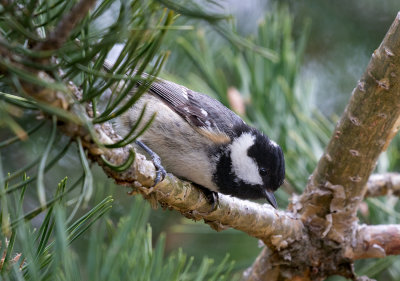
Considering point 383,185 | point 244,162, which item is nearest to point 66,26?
point 244,162

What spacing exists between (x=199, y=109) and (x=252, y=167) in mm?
299

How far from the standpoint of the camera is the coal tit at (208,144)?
5.32 feet

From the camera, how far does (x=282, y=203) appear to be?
2029 millimetres

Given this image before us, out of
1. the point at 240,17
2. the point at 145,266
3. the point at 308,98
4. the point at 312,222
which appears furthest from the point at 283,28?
the point at 145,266

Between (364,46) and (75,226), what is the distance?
78.6 inches

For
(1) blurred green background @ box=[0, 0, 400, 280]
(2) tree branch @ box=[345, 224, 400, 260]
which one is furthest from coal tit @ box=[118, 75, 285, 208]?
(2) tree branch @ box=[345, 224, 400, 260]

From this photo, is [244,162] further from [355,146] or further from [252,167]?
[355,146]

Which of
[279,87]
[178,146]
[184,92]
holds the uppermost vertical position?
[279,87]

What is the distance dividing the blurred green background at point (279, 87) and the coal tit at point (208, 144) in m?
0.15

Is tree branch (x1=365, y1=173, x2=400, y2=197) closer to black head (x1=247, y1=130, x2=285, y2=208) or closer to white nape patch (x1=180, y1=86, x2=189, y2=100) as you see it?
black head (x1=247, y1=130, x2=285, y2=208)

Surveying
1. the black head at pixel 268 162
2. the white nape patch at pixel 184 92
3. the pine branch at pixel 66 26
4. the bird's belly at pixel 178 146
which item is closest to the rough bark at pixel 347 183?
the black head at pixel 268 162

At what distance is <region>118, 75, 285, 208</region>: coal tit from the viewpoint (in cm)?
162

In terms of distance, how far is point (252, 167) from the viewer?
180 centimetres

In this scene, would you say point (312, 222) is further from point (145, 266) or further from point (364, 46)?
point (364, 46)
